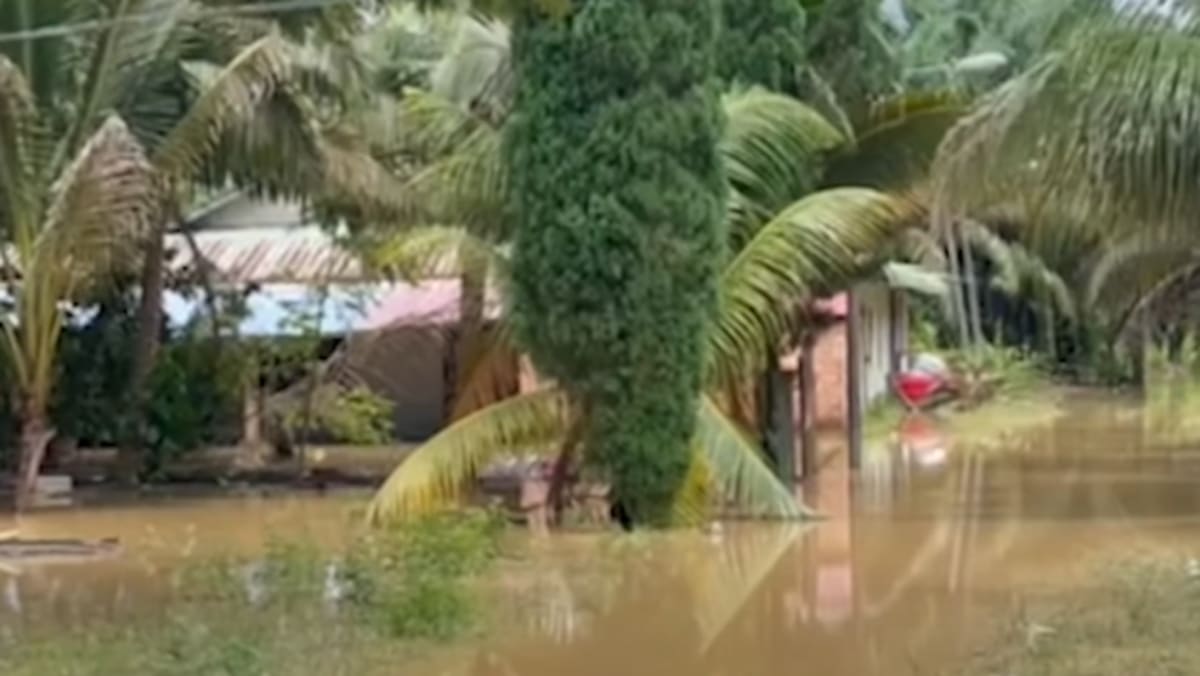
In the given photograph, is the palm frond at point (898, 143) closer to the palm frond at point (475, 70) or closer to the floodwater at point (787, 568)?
the floodwater at point (787, 568)

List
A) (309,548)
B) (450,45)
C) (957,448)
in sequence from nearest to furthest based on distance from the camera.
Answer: (309,548), (450,45), (957,448)

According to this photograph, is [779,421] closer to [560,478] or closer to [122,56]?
[560,478]

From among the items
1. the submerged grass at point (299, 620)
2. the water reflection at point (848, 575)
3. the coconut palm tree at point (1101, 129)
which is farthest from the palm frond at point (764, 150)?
the submerged grass at point (299, 620)

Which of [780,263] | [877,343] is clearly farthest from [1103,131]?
[877,343]

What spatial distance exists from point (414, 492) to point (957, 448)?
11.6m

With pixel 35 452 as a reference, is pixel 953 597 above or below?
below

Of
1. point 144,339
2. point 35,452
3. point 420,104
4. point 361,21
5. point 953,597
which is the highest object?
point 361,21

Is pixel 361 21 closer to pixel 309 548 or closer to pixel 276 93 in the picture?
A: pixel 276 93

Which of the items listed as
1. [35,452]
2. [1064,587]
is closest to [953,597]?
[1064,587]

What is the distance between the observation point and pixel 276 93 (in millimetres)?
18391

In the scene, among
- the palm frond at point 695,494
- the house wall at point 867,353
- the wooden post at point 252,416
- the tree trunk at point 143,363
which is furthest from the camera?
the house wall at point 867,353

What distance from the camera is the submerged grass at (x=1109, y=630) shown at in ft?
27.1

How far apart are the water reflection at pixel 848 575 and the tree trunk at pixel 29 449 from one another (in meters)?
5.90

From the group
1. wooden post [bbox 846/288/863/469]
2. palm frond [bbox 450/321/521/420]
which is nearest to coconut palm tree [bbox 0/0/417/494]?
palm frond [bbox 450/321/521/420]
